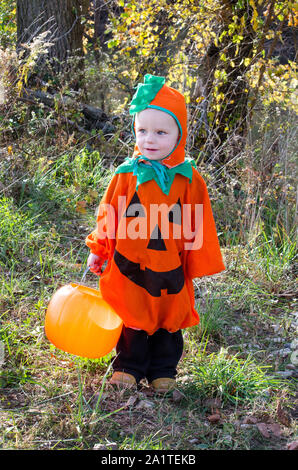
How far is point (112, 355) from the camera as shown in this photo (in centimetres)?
302

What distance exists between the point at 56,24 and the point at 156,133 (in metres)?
4.22

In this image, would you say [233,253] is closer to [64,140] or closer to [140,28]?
[64,140]

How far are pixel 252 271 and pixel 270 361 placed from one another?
3.08 ft

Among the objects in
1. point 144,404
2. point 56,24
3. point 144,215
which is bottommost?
point 144,404

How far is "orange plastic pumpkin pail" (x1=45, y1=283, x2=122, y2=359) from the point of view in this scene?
2.62 meters

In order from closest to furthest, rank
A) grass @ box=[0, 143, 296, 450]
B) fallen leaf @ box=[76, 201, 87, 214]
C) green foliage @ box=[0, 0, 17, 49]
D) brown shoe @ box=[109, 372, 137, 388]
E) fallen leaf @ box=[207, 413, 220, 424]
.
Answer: grass @ box=[0, 143, 296, 450], fallen leaf @ box=[207, 413, 220, 424], brown shoe @ box=[109, 372, 137, 388], fallen leaf @ box=[76, 201, 87, 214], green foliage @ box=[0, 0, 17, 49]

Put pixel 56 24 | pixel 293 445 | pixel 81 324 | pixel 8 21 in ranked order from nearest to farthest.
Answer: pixel 293 445, pixel 81 324, pixel 56 24, pixel 8 21

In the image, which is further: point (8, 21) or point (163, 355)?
point (8, 21)

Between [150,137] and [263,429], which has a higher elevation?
[150,137]

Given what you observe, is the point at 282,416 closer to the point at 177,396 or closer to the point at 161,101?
the point at 177,396

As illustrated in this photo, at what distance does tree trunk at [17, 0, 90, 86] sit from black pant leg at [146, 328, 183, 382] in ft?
13.3

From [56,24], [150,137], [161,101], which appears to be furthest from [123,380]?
[56,24]

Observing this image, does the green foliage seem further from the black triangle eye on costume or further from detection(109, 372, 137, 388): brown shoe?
detection(109, 372, 137, 388): brown shoe

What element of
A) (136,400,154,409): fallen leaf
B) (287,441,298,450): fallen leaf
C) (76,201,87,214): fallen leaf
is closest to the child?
(136,400,154,409): fallen leaf
